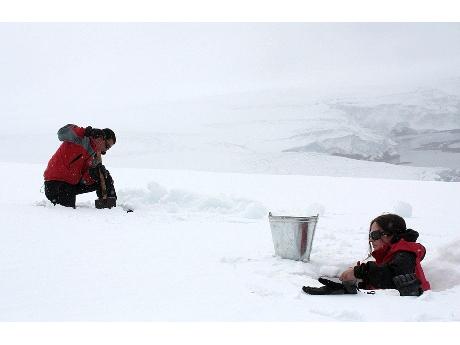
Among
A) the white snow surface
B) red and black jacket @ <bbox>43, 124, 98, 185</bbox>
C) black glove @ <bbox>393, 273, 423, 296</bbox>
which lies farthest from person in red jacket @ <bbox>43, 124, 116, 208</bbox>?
black glove @ <bbox>393, 273, 423, 296</bbox>

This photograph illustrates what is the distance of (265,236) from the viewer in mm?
3445

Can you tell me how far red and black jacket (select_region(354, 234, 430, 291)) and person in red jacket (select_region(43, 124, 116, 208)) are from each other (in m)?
2.84

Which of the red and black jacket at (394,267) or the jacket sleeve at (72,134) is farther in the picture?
the jacket sleeve at (72,134)

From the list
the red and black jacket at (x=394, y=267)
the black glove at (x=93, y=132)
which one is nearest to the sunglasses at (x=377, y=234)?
the red and black jacket at (x=394, y=267)

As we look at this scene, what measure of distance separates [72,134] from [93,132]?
0.19m

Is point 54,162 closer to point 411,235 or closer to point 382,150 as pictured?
point 411,235

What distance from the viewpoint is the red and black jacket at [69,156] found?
13.6ft

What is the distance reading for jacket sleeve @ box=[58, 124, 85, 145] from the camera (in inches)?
163

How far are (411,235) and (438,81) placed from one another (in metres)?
14.2

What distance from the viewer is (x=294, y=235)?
2.62 metres

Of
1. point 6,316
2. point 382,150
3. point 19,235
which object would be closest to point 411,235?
point 6,316

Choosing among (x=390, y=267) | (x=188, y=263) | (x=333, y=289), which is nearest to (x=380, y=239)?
(x=390, y=267)

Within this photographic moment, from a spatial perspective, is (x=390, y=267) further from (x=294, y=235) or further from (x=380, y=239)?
(x=294, y=235)

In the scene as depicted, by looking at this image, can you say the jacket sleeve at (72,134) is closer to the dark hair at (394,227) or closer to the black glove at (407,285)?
the dark hair at (394,227)
